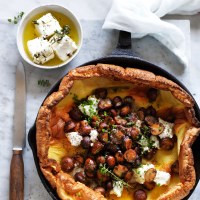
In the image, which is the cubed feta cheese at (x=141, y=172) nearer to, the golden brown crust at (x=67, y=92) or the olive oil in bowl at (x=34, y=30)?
the golden brown crust at (x=67, y=92)

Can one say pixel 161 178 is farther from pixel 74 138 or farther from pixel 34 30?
pixel 34 30

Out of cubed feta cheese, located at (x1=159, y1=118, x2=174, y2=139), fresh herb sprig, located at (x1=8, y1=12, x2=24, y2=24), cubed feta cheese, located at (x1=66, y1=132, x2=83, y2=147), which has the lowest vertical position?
cubed feta cheese, located at (x1=66, y1=132, x2=83, y2=147)

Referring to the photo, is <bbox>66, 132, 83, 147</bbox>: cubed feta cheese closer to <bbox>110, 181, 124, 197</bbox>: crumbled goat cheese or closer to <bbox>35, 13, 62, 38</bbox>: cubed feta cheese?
<bbox>110, 181, 124, 197</bbox>: crumbled goat cheese

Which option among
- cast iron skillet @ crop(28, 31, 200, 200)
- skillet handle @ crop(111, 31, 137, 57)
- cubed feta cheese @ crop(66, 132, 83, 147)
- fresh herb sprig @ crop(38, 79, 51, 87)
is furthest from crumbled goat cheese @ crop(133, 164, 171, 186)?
fresh herb sprig @ crop(38, 79, 51, 87)

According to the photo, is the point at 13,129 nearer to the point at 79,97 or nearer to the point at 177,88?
the point at 79,97

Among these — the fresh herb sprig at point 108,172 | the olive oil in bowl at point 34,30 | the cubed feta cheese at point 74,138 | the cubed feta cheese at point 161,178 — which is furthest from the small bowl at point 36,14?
the cubed feta cheese at point 161,178

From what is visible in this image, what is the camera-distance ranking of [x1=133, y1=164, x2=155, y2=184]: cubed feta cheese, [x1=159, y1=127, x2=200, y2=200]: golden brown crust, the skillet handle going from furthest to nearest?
1. the skillet handle
2. [x1=133, y1=164, x2=155, y2=184]: cubed feta cheese
3. [x1=159, y1=127, x2=200, y2=200]: golden brown crust
